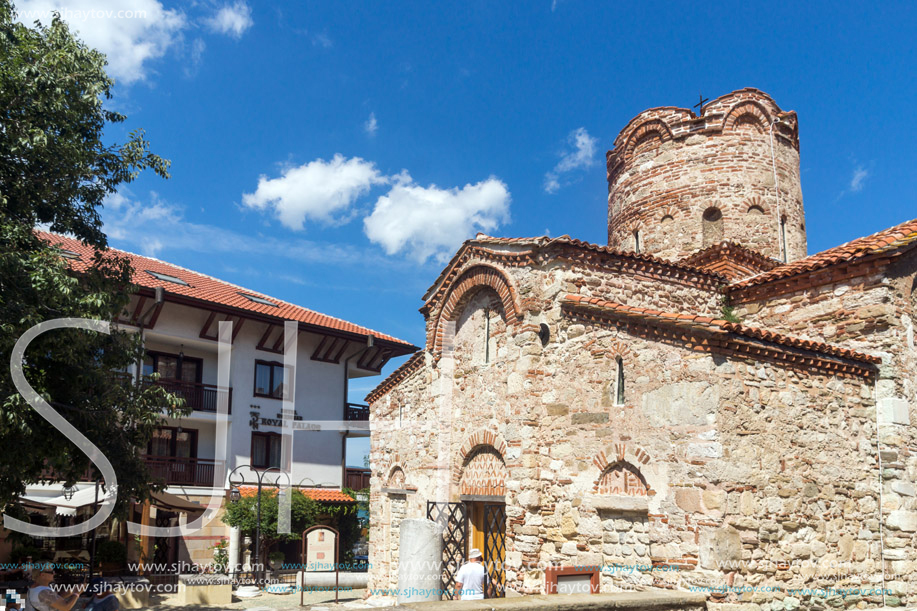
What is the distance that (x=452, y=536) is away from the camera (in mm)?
11266

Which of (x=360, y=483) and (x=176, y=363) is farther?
(x=360, y=483)

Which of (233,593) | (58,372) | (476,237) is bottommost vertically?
(233,593)

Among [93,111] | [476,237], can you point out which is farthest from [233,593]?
[93,111]

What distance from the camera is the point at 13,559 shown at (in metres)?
15.3

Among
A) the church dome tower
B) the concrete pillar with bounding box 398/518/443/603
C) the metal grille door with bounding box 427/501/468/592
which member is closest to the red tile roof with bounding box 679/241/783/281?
the church dome tower

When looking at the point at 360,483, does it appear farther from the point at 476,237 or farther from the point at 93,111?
the point at 93,111

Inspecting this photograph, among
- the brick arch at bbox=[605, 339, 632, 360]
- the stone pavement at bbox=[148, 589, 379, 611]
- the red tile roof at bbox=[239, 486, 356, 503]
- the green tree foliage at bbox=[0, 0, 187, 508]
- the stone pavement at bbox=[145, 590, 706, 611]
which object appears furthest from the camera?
the red tile roof at bbox=[239, 486, 356, 503]

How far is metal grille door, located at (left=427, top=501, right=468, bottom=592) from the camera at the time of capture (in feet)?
36.5

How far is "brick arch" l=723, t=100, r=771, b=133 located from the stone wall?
6.01 meters

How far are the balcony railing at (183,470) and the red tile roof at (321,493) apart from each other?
3.37 feet

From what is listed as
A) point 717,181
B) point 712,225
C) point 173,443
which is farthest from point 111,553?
point 717,181

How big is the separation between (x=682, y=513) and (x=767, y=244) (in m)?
8.24

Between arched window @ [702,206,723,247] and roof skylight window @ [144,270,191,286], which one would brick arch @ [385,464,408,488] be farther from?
roof skylight window @ [144,270,191,286]

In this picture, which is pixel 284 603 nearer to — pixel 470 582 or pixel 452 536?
pixel 452 536
